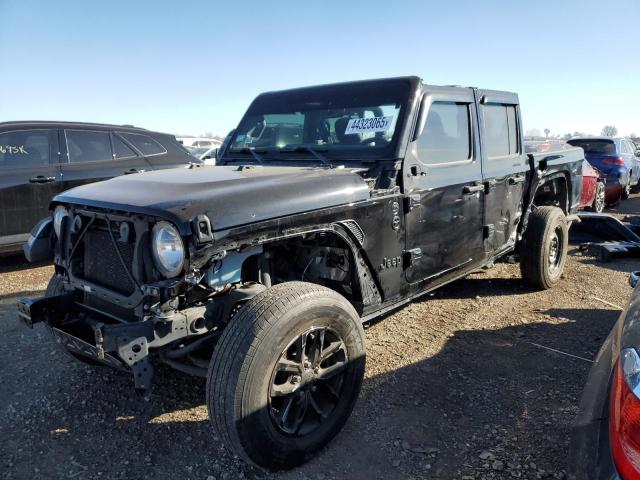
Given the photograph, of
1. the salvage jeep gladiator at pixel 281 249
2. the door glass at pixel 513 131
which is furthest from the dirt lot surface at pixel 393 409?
the door glass at pixel 513 131

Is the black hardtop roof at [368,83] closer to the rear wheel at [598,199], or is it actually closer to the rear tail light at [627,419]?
the rear tail light at [627,419]

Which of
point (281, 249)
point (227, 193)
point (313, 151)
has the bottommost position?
point (281, 249)

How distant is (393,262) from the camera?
3336 millimetres

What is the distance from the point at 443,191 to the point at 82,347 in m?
2.63

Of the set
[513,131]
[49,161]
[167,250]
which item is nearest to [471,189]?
[513,131]

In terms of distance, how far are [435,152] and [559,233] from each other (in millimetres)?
2443

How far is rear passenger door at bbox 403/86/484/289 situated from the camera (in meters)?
3.49

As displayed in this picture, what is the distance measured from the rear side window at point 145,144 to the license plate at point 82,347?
182 inches

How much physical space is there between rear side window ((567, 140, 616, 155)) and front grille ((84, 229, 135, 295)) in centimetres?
1201

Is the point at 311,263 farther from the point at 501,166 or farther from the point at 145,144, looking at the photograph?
the point at 145,144

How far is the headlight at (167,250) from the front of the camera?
7.76 ft

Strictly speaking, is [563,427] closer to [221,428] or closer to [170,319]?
[221,428]

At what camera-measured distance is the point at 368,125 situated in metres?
3.61

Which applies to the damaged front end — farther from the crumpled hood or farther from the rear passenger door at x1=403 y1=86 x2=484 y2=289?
the rear passenger door at x1=403 y1=86 x2=484 y2=289
